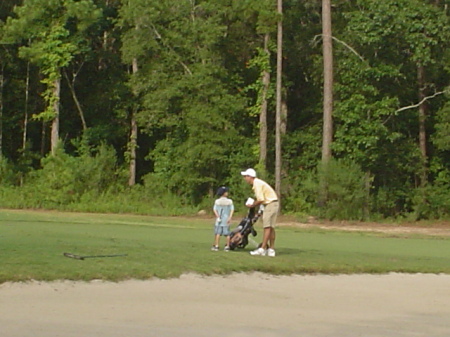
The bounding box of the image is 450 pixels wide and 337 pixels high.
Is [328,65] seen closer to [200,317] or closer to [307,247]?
[307,247]

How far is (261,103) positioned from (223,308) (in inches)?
1451

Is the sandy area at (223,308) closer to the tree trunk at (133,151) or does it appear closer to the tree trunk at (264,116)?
the tree trunk at (264,116)

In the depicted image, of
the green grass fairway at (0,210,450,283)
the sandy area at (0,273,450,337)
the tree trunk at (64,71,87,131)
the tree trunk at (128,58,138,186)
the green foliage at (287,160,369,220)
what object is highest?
the tree trunk at (64,71,87,131)

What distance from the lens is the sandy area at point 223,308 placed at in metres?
11.4

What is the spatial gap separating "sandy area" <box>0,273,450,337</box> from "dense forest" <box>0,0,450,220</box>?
29296mm

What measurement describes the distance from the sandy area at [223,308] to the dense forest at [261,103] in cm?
2930

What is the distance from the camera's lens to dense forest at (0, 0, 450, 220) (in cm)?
4528

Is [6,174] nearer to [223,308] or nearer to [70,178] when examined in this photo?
[70,178]

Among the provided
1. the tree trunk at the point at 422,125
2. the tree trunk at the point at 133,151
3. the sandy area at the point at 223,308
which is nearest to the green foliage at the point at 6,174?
the tree trunk at the point at 133,151

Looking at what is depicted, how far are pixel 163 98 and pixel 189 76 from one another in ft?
5.89

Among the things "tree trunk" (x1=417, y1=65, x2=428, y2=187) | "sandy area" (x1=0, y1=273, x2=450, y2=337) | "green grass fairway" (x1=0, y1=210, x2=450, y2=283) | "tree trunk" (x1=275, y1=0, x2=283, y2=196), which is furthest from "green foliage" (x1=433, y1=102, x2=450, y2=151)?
"sandy area" (x1=0, y1=273, x2=450, y2=337)

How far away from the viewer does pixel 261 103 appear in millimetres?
49594

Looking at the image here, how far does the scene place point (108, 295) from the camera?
1325cm

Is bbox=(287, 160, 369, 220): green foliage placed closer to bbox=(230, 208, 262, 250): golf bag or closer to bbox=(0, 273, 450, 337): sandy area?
bbox=(230, 208, 262, 250): golf bag
